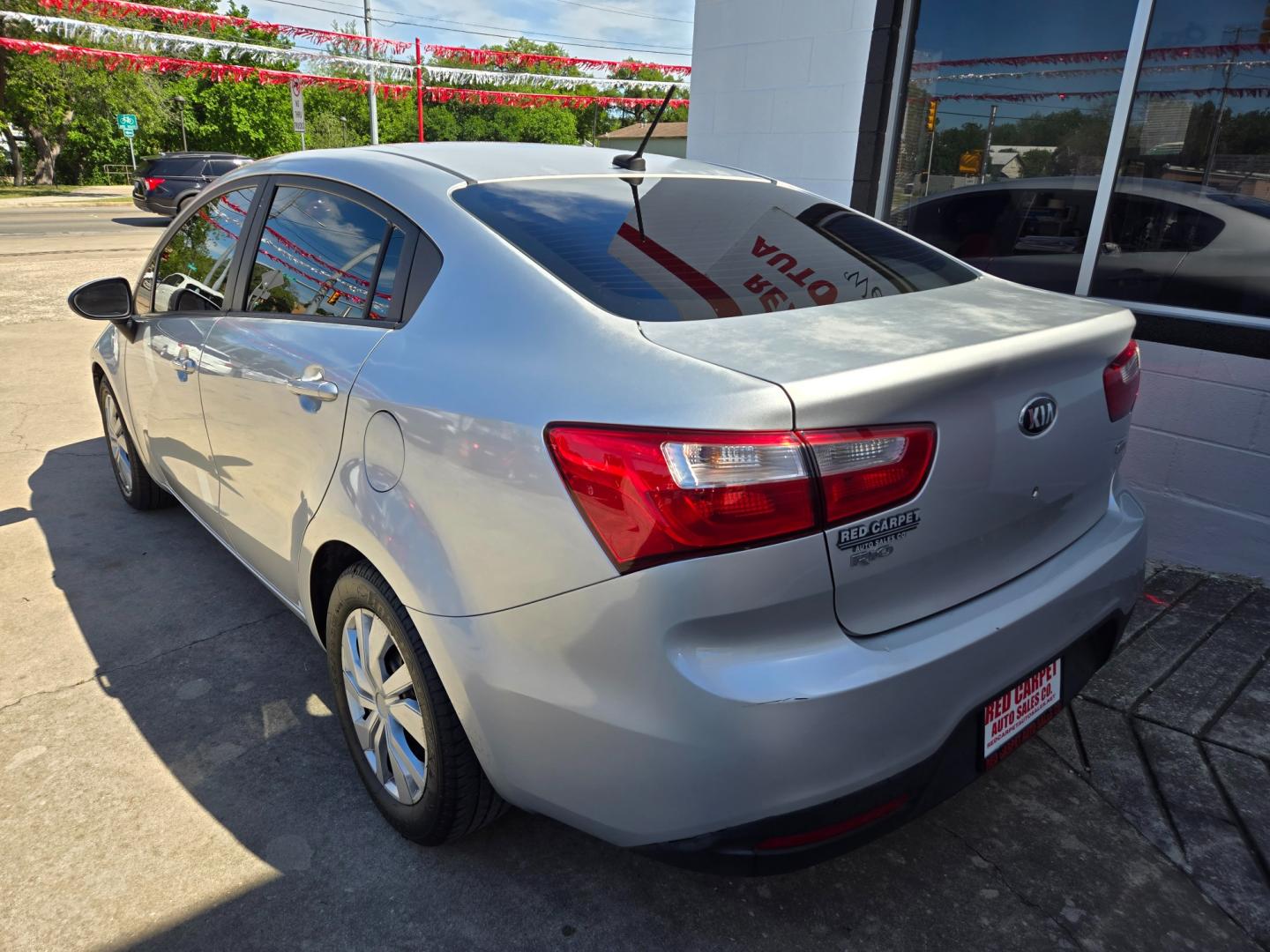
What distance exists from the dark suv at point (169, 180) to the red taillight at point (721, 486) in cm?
2240

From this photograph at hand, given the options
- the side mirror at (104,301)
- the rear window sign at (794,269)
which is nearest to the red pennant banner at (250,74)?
the side mirror at (104,301)

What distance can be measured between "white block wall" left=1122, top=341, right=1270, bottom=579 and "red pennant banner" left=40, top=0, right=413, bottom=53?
939 inches

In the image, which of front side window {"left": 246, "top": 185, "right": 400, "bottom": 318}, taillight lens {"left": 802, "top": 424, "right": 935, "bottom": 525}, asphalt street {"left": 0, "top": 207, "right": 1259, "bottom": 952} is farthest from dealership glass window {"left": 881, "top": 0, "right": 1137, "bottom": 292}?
front side window {"left": 246, "top": 185, "right": 400, "bottom": 318}

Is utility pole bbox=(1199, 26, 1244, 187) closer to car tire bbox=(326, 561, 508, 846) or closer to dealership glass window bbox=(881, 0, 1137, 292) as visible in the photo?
dealership glass window bbox=(881, 0, 1137, 292)

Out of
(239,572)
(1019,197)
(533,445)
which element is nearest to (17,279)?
(239,572)

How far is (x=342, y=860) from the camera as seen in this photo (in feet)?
7.25

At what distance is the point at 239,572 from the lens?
3.76 metres

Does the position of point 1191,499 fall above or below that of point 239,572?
above

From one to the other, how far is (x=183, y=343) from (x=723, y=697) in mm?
2439

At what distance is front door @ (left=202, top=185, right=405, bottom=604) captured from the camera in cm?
222

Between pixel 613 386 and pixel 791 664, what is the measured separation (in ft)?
1.87

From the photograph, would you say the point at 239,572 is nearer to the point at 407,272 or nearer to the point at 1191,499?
the point at 407,272

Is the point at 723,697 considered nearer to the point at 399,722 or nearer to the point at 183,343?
the point at 399,722

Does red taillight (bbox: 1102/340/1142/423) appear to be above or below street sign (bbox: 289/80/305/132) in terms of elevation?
below
